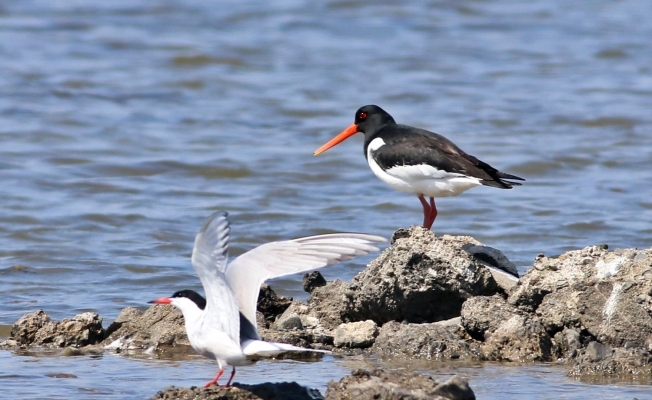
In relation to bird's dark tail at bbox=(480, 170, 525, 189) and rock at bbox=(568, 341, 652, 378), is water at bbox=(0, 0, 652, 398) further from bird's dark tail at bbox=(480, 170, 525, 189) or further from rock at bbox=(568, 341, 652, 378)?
bird's dark tail at bbox=(480, 170, 525, 189)

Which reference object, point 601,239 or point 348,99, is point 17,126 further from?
point 601,239

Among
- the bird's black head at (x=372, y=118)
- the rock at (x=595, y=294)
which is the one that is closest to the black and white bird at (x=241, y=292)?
the rock at (x=595, y=294)

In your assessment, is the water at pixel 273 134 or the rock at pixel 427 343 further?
the water at pixel 273 134

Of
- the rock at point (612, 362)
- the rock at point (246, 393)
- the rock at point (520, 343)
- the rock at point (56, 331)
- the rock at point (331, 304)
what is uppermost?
the rock at point (331, 304)

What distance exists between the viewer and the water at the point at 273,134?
8.77m

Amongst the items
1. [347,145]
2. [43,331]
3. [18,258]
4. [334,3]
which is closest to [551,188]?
[347,145]

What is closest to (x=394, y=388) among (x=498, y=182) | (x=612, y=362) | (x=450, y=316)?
(x=612, y=362)

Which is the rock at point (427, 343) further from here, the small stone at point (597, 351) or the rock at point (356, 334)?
the small stone at point (597, 351)

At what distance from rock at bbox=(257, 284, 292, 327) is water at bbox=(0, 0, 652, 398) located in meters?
0.96

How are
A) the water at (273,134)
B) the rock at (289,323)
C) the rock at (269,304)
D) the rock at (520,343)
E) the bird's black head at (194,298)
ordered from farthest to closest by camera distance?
the water at (273,134), the rock at (269,304), the rock at (289,323), the rock at (520,343), the bird's black head at (194,298)

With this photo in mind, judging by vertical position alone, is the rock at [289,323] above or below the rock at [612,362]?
above

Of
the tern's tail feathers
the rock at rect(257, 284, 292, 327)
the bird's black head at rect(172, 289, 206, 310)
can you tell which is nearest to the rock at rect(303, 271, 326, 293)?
the rock at rect(257, 284, 292, 327)

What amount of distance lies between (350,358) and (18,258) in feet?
14.6

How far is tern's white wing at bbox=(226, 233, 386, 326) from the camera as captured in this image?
16.2ft
